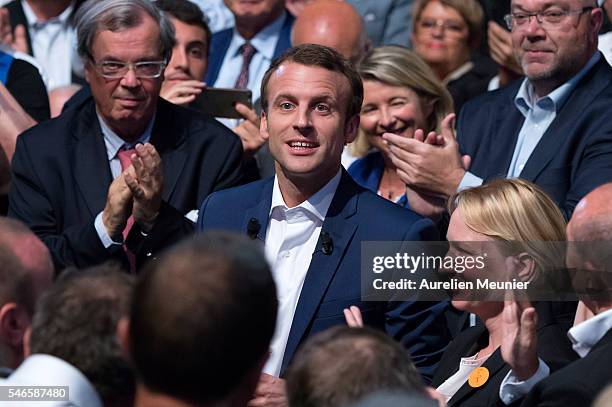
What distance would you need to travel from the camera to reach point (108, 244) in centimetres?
516

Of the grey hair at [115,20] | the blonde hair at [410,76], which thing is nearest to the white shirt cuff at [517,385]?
the blonde hair at [410,76]

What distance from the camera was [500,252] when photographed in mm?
4332

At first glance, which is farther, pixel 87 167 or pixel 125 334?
pixel 87 167

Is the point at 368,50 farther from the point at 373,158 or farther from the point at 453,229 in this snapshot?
the point at 453,229

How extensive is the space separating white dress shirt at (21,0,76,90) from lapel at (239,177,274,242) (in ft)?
9.98

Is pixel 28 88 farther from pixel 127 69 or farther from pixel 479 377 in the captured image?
pixel 479 377

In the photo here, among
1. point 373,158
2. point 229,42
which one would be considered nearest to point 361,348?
point 373,158

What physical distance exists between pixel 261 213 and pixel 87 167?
107cm

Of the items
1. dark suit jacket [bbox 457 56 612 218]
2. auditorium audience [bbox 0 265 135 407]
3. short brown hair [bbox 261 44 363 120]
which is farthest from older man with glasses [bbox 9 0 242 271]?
auditorium audience [bbox 0 265 135 407]

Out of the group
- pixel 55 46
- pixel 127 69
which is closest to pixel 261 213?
pixel 127 69

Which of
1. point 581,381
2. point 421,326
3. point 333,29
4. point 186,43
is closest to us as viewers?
point 581,381

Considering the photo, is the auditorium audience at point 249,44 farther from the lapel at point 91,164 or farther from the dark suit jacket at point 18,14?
the lapel at point 91,164

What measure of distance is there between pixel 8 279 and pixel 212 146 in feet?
7.85

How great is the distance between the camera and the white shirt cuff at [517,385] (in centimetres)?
379
